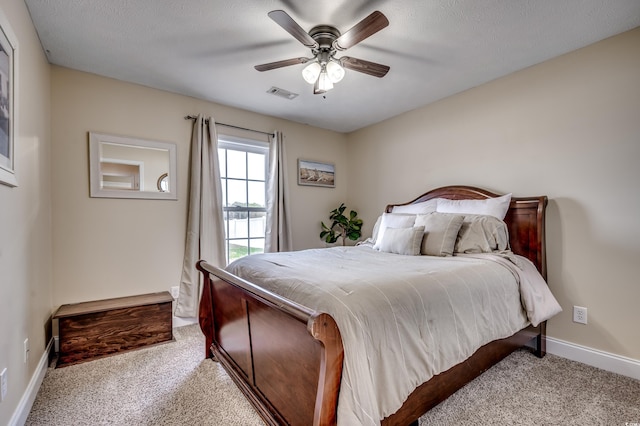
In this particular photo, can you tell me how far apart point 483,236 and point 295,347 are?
1.88m

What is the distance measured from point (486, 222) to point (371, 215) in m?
1.88

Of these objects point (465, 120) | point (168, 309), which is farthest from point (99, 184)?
point (465, 120)

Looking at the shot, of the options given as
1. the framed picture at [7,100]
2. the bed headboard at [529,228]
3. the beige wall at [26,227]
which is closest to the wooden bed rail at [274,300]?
the beige wall at [26,227]

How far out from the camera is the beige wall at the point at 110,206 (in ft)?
8.48

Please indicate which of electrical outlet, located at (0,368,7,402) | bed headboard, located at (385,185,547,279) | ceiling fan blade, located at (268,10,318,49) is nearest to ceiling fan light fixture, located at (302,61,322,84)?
ceiling fan blade, located at (268,10,318,49)

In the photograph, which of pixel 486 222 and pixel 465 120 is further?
pixel 465 120

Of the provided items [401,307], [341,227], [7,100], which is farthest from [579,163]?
[7,100]

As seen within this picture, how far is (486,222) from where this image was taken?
98.0 inches

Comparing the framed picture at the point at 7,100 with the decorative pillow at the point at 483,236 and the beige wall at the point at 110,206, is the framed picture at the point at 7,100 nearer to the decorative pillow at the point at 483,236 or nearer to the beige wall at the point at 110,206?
the beige wall at the point at 110,206

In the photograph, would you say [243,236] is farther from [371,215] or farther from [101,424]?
[101,424]

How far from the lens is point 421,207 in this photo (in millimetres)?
3311

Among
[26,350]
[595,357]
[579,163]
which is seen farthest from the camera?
[579,163]

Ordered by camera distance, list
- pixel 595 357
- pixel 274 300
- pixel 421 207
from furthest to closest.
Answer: pixel 421 207
pixel 595 357
pixel 274 300

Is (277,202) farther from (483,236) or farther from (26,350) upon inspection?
(26,350)
